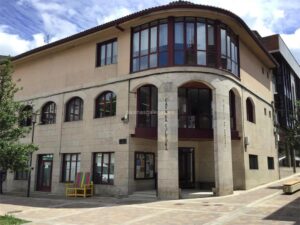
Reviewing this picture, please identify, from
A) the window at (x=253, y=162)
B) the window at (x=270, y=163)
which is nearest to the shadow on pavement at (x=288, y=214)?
the window at (x=253, y=162)

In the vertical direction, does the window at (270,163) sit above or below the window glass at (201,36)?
below

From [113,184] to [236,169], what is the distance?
7728 mm

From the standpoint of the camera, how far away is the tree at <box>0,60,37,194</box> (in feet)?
41.1

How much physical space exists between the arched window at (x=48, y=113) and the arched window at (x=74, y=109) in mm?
1392

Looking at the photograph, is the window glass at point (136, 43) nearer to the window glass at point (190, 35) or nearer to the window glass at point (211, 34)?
the window glass at point (190, 35)

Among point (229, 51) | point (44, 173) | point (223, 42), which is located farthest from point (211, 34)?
point (44, 173)

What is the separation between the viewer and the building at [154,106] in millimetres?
18234

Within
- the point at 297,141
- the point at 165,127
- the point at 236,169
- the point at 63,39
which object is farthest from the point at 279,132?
the point at 63,39

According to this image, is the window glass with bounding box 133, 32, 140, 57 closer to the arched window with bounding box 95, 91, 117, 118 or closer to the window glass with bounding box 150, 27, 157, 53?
the window glass with bounding box 150, 27, 157, 53

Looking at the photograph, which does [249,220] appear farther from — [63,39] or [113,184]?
[63,39]

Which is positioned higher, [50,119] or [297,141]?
[50,119]

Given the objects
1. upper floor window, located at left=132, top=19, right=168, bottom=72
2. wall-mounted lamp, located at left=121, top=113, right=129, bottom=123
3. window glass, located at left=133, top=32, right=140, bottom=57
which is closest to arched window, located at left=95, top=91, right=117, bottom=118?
wall-mounted lamp, located at left=121, top=113, right=129, bottom=123

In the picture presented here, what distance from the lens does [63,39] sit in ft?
74.1

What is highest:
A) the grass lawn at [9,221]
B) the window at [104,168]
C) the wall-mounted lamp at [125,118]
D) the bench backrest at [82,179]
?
the wall-mounted lamp at [125,118]
